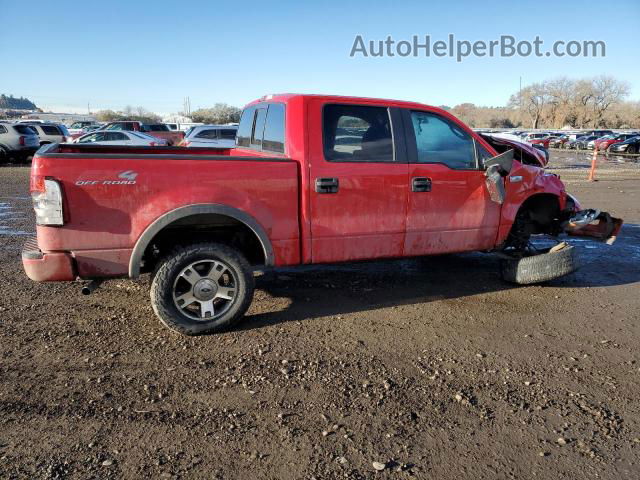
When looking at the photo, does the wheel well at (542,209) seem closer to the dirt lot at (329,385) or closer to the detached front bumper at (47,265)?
the dirt lot at (329,385)

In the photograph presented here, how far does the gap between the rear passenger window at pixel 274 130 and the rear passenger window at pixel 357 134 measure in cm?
45

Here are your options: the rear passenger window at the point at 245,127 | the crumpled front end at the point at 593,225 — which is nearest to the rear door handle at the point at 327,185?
the rear passenger window at the point at 245,127

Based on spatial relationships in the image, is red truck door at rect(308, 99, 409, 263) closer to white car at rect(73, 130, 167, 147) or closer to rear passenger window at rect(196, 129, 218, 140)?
rear passenger window at rect(196, 129, 218, 140)

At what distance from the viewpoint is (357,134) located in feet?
14.6

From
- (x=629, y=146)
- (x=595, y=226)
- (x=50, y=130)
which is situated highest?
(x=50, y=130)

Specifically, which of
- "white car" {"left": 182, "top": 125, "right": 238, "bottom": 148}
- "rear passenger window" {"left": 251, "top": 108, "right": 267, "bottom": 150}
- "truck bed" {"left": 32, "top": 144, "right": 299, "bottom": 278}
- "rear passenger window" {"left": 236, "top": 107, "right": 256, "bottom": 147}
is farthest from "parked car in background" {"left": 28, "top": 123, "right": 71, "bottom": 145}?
"truck bed" {"left": 32, "top": 144, "right": 299, "bottom": 278}

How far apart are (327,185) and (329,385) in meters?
1.75

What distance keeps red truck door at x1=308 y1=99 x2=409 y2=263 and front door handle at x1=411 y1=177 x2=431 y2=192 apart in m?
0.09

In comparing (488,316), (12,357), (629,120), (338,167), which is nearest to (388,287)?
(488,316)

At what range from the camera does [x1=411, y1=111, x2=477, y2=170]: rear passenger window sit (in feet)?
15.4

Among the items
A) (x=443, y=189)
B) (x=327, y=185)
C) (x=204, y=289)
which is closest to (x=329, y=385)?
(x=204, y=289)

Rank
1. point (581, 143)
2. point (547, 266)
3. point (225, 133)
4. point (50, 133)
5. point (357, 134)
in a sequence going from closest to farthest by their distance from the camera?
1. point (357, 134)
2. point (547, 266)
3. point (225, 133)
4. point (50, 133)
5. point (581, 143)

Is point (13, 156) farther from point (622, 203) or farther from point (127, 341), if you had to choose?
point (622, 203)

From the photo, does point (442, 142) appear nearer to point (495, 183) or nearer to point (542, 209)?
point (495, 183)
